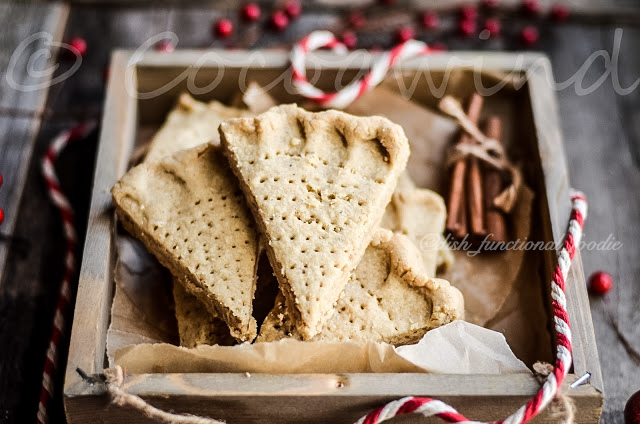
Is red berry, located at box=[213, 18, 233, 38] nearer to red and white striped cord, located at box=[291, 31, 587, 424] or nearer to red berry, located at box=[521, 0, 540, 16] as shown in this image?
red and white striped cord, located at box=[291, 31, 587, 424]

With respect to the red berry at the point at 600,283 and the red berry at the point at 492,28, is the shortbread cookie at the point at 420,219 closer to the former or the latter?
the red berry at the point at 600,283

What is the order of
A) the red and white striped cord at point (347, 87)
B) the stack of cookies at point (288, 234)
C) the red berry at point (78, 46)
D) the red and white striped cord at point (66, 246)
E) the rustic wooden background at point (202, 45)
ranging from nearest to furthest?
the stack of cookies at point (288, 234)
the red and white striped cord at point (66, 246)
the rustic wooden background at point (202, 45)
the red and white striped cord at point (347, 87)
the red berry at point (78, 46)

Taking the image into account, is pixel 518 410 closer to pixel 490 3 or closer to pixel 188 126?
pixel 188 126

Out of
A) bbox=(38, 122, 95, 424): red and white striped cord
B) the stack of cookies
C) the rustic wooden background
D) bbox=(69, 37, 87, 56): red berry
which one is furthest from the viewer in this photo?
bbox=(69, 37, 87, 56): red berry

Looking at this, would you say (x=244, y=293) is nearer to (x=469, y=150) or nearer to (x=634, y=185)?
(x=469, y=150)

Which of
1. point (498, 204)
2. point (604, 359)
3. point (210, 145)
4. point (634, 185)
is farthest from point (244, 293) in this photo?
point (634, 185)

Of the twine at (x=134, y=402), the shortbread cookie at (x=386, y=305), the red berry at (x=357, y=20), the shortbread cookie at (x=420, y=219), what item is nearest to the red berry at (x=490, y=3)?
the red berry at (x=357, y=20)

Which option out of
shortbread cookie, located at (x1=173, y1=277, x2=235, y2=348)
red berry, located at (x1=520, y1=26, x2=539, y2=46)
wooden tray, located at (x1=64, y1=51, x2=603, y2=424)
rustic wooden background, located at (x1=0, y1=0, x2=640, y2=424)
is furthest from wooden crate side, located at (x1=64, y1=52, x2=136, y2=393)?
red berry, located at (x1=520, y1=26, x2=539, y2=46)
